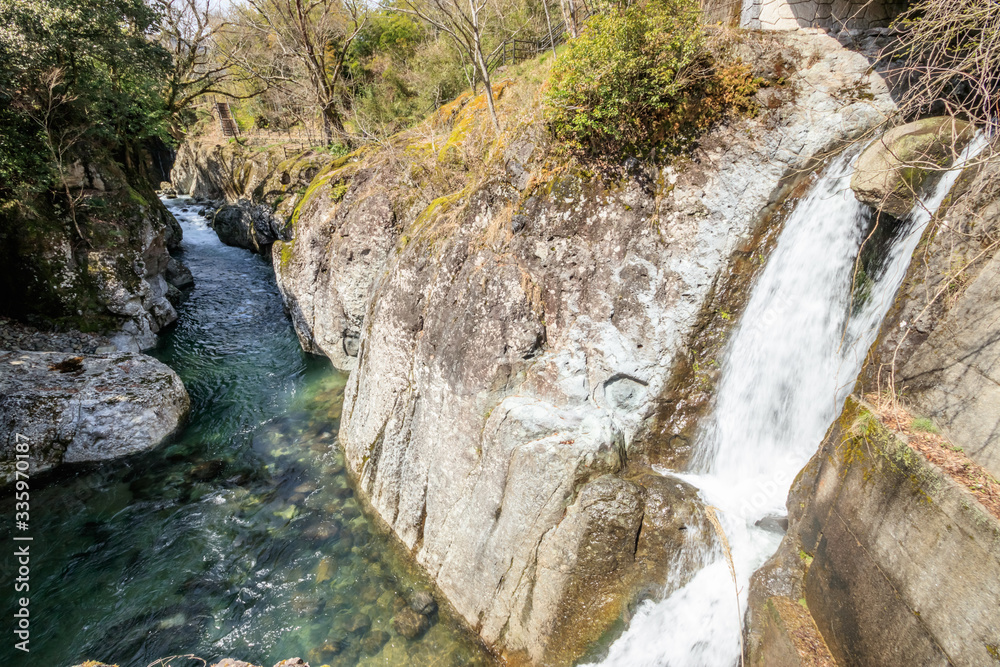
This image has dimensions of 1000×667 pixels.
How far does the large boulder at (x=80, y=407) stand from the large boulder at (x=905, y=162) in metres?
13.4

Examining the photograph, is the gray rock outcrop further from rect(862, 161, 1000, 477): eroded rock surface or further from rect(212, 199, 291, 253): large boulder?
rect(212, 199, 291, 253): large boulder

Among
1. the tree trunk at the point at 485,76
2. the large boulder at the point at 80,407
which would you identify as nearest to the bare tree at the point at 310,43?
the tree trunk at the point at 485,76

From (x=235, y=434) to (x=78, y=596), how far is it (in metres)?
3.79

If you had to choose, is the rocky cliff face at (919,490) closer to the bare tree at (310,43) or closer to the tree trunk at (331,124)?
the bare tree at (310,43)

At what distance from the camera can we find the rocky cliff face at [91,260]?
36.4 feet

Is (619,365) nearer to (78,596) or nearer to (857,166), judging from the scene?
(857,166)

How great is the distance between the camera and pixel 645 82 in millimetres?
5770

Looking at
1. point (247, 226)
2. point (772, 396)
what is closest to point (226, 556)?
point (772, 396)

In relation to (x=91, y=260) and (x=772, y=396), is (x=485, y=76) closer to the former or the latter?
(x=772, y=396)

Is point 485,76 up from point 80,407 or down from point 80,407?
up

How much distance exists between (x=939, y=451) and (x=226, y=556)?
999 centimetres

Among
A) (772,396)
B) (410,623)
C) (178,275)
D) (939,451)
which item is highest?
(939,451)

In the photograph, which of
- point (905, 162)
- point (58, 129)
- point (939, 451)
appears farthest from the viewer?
point (58, 129)

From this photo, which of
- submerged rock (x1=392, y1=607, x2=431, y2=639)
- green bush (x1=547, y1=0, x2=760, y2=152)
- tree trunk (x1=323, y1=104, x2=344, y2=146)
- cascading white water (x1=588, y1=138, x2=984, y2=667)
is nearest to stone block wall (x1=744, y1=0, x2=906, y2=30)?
green bush (x1=547, y1=0, x2=760, y2=152)
